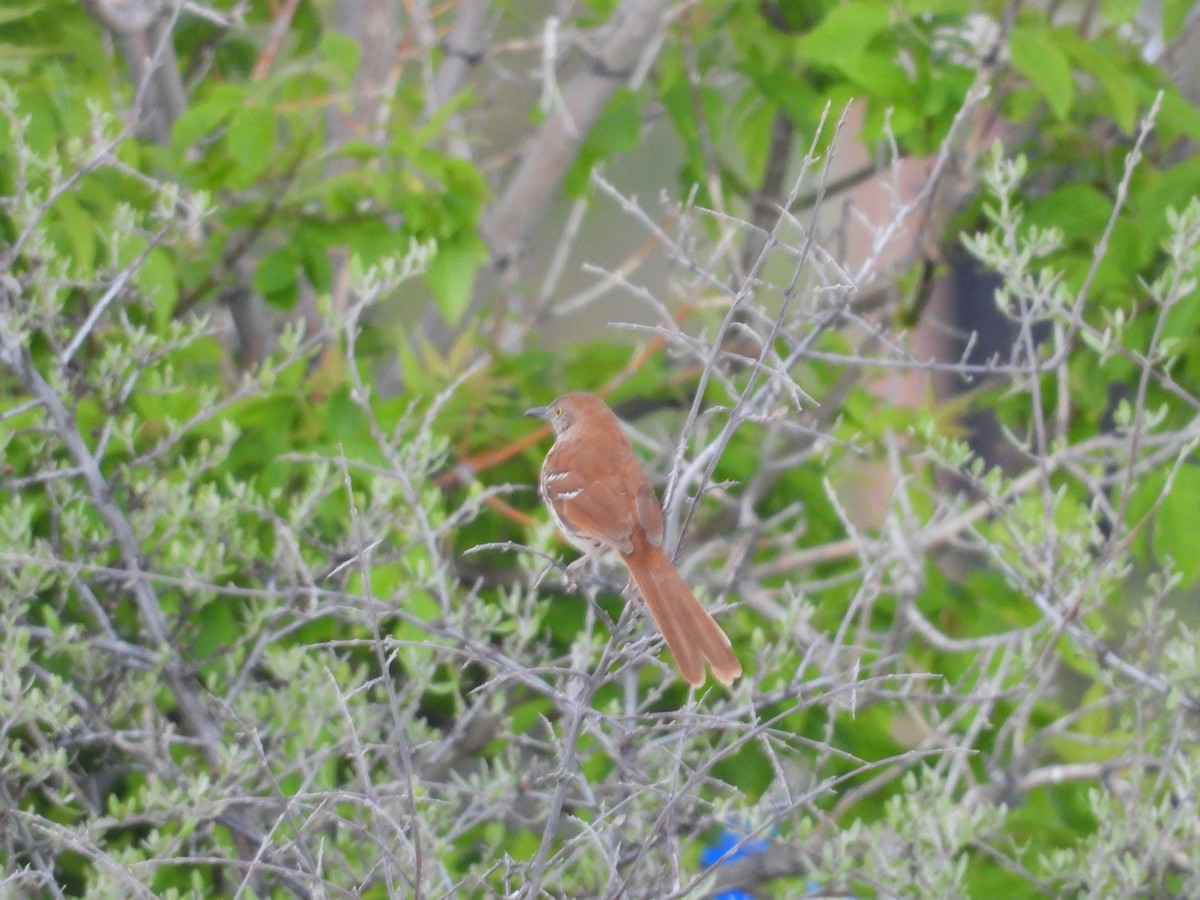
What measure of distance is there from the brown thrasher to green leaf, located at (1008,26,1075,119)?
122 centimetres

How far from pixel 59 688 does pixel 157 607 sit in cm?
30

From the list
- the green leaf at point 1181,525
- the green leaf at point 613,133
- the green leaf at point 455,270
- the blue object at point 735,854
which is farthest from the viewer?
the green leaf at point 613,133

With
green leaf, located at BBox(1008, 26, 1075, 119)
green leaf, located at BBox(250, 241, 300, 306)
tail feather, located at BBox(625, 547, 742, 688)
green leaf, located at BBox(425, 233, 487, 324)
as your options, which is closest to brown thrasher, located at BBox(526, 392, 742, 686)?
tail feather, located at BBox(625, 547, 742, 688)

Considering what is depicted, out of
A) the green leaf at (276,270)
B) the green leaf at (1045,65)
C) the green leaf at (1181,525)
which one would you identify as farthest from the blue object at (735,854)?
the green leaf at (1045,65)

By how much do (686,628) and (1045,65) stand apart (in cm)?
164

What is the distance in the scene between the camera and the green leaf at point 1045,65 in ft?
11.1

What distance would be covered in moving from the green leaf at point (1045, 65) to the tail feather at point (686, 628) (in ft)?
4.64

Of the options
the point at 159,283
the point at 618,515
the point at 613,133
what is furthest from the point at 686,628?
the point at 613,133

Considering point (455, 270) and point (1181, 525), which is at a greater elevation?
point (455, 270)

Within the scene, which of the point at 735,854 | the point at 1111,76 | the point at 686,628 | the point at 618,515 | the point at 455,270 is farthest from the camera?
the point at 455,270

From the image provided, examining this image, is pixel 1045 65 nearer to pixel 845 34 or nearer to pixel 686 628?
pixel 845 34

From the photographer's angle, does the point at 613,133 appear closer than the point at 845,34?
No

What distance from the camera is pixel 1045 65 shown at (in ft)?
11.2

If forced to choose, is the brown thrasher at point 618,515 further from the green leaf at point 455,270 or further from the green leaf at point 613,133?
the green leaf at point 613,133
